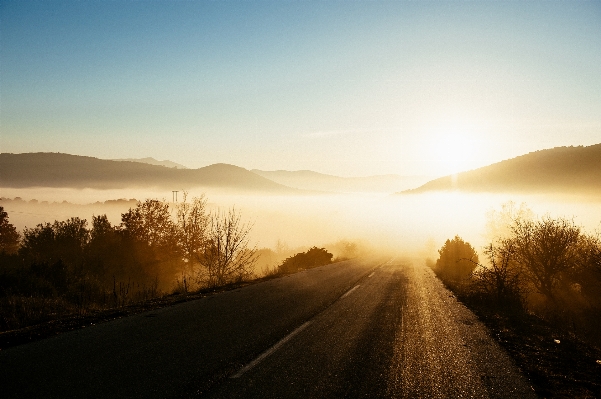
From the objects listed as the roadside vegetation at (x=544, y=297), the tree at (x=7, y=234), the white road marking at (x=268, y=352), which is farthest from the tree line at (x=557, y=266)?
the tree at (x=7, y=234)

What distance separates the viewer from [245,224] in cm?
2133

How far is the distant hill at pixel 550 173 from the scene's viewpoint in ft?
510

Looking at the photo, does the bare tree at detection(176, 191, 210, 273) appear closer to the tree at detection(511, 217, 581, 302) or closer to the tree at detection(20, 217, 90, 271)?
the tree at detection(20, 217, 90, 271)

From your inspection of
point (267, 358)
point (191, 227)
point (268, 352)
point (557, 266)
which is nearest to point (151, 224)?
point (191, 227)

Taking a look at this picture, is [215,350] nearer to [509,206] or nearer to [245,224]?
[245,224]

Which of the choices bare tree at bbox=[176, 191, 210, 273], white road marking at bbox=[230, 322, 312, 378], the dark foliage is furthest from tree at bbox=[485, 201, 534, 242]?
white road marking at bbox=[230, 322, 312, 378]

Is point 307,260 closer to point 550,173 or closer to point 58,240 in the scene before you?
point 58,240

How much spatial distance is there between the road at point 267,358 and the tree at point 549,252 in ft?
57.7

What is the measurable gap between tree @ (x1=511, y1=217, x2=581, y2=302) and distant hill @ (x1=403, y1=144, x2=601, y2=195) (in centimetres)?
16377

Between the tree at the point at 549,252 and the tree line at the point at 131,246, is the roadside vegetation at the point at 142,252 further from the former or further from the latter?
the tree at the point at 549,252

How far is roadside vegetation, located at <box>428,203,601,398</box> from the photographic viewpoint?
6126mm

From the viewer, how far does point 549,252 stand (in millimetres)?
23312

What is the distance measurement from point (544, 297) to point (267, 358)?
79.9 feet

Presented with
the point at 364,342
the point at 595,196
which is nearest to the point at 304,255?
the point at 364,342
